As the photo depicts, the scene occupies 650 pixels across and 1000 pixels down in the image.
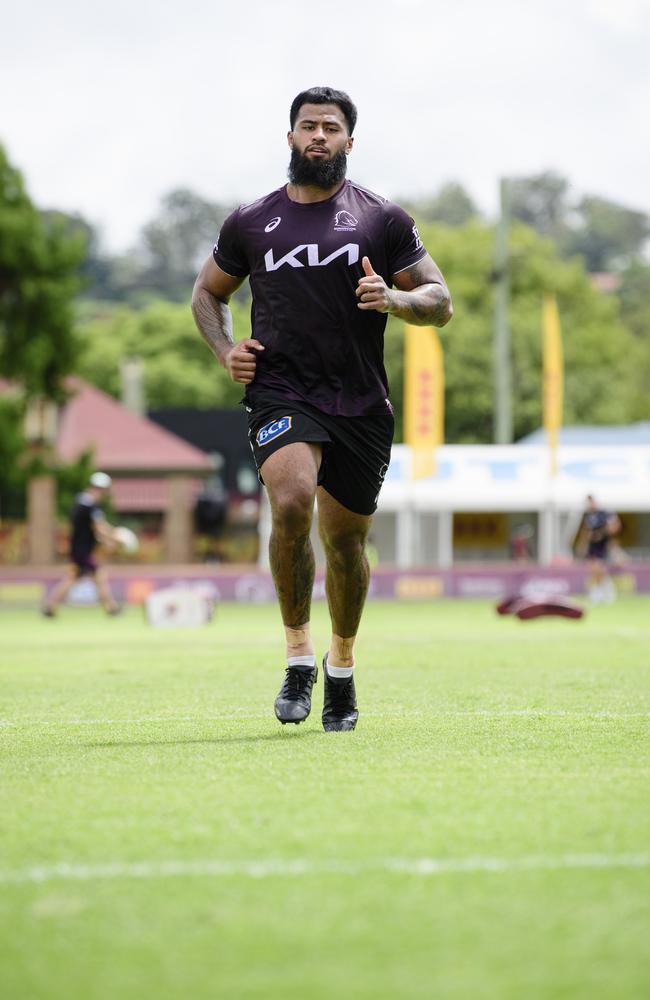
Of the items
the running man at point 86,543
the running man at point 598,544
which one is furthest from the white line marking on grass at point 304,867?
the running man at point 598,544

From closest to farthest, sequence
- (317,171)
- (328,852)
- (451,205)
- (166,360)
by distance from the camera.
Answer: (328,852) < (317,171) < (166,360) < (451,205)

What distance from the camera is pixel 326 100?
22.7 ft

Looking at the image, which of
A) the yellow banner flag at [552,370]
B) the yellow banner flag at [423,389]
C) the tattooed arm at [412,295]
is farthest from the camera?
the yellow banner flag at [552,370]

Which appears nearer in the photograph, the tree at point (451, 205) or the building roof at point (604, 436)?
the building roof at point (604, 436)

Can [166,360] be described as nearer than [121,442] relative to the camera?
No

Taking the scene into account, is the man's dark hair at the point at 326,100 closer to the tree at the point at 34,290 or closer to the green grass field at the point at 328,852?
the green grass field at the point at 328,852

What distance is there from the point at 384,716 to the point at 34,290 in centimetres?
3501

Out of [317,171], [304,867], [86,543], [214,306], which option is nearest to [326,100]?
[317,171]

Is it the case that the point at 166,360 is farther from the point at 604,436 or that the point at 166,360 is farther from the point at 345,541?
the point at 345,541

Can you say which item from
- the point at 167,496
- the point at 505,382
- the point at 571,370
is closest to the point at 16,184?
the point at 505,382

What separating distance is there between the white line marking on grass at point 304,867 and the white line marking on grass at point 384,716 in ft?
11.2

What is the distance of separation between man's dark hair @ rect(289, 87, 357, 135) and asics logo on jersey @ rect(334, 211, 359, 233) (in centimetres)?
40

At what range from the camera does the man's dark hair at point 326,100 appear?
6.92m

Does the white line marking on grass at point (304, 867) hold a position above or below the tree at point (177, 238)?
below
